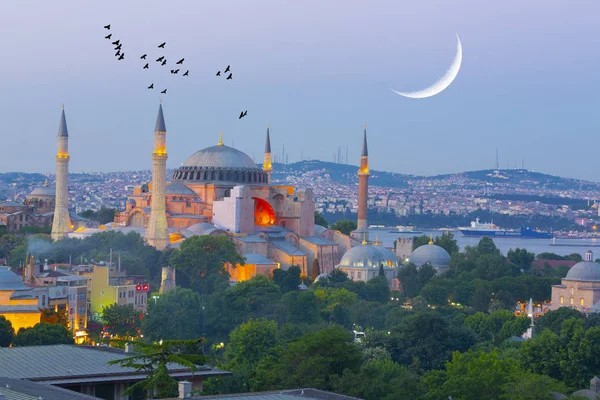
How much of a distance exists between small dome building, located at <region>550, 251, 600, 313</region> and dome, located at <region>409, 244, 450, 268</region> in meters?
10.6

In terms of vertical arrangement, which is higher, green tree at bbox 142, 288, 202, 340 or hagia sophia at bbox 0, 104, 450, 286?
hagia sophia at bbox 0, 104, 450, 286

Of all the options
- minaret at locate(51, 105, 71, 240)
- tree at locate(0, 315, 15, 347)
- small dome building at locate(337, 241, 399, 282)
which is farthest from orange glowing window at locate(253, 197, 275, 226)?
tree at locate(0, 315, 15, 347)

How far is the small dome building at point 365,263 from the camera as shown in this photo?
210 feet

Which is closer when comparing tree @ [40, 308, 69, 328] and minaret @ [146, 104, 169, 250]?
tree @ [40, 308, 69, 328]

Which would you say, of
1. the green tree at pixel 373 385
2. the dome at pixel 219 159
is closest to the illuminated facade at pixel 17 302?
the green tree at pixel 373 385

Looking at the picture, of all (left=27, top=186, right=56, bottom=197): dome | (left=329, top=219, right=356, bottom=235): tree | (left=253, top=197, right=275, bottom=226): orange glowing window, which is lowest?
(left=329, top=219, right=356, bottom=235): tree

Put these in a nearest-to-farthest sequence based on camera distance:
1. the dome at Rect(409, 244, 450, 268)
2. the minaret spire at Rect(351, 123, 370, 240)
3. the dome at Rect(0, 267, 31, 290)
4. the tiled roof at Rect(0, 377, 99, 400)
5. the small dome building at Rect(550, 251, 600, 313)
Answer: the tiled roof at Rect(0, 377, 99, 400) < the dome at Rect(0, 267, 31, 290) < the small dome building at Rect(550, 251, 600, 313) < the dome at Rect(409, 244, 450, 268) < the minaret spire at Rect(351, 123, 370, 240)

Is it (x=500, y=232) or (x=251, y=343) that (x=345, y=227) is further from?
(x=500, y=232)

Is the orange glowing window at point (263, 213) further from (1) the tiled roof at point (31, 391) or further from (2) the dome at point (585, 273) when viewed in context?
(1) the tiled roof at point (31, 391)

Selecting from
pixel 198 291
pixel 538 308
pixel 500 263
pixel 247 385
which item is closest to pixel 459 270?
pixel 500 263

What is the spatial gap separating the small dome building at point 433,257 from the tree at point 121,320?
2382 cm

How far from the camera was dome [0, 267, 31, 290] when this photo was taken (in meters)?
45.1

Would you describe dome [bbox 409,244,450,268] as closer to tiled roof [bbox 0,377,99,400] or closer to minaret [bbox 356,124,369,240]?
minaret [bbox 356,124,369,240]

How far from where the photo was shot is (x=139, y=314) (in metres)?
47.7
